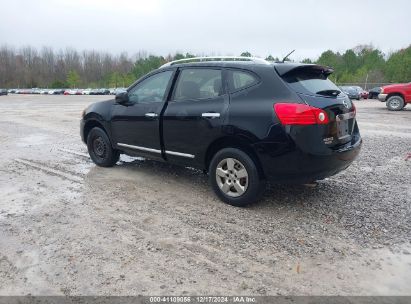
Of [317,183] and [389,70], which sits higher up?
[389,70]

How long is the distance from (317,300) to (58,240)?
2.52 m

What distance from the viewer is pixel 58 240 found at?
142 inches

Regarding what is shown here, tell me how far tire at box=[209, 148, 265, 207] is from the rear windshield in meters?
1.00

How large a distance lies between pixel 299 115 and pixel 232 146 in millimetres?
953

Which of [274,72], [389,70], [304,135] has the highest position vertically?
[389,70]

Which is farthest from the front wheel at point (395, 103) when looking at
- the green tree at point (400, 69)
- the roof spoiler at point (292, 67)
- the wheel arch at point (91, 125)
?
the green tree at point (400, 69)

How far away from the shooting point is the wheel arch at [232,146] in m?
4.23

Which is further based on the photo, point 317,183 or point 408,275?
point 317,183

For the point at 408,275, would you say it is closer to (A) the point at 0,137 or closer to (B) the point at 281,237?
(B) the point at 281,237

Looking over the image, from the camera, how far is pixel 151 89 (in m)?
5.41

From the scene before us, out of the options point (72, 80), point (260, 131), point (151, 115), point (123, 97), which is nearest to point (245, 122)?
point (260, 131)

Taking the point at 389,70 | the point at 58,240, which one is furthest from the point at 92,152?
the point at 389,70

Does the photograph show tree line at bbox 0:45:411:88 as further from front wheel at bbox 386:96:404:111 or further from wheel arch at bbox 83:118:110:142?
wheel arch at bbox 83:118:110:142

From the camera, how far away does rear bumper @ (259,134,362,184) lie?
3.90 m
